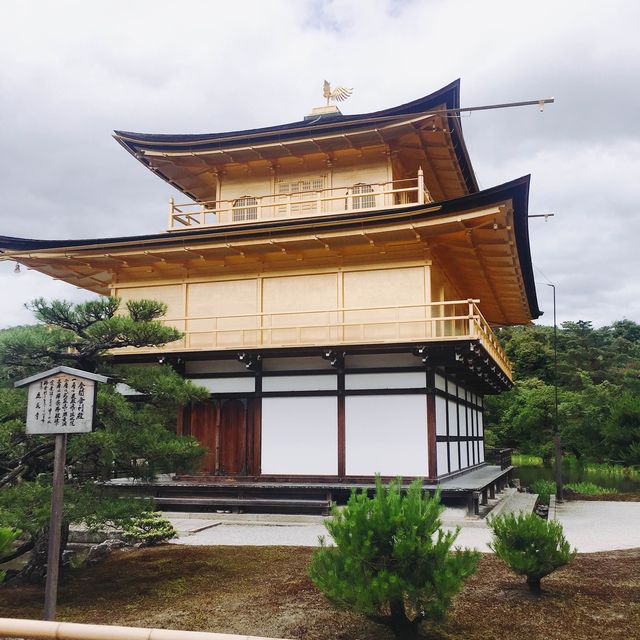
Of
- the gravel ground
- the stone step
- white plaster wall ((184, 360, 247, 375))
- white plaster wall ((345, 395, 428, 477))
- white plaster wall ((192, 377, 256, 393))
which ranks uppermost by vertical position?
white plaster wall ((184, 360, 247, 375))

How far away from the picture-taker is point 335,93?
21203 millimetres

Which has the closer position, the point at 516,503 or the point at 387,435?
the point at 387,435

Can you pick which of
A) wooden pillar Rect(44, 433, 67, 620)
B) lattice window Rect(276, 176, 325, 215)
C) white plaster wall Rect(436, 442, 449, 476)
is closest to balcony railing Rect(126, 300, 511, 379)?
white plaster wall Rect(436, 442, 449, 476)

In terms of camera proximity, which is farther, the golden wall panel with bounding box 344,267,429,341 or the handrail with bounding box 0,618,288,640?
the golden wall panel with bounding box 344,267,429,341

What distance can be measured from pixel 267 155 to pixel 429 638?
15386mm

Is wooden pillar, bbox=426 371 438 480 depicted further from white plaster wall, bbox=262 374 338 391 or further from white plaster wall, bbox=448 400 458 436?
white plaster wall, bbox=448 400 458 436

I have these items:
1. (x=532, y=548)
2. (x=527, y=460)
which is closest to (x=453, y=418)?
(x=532, y=548)

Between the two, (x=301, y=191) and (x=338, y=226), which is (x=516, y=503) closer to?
(x=338, y=226)

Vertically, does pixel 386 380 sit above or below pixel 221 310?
below

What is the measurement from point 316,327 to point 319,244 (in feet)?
7.16

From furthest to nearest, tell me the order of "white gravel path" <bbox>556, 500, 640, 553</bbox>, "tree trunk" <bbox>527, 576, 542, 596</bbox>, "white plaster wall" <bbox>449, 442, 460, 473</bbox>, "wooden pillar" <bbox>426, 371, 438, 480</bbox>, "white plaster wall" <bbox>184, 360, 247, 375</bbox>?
"white plaster wall" <bbox>449, 442, 460, 473</bbox> < "white plaster wall" <bbox>184, 360, 247, 375</bbox> < "wooden pillar" <bbox>426, 371, 438, 480</bbox> < "white gravel path" <bbox>556, 500, 640, 553</bbox> < "tree trunk" <bbox>527, 576, 542, 596</bbox>

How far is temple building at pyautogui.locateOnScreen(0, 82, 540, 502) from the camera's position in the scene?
49.1ft

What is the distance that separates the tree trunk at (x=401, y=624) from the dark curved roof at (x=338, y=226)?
383 inches

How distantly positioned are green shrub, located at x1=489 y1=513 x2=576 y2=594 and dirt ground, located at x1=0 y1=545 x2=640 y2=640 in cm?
32
